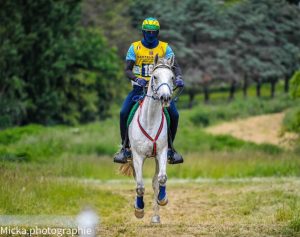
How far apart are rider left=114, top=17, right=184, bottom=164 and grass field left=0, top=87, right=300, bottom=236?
4.54 feet

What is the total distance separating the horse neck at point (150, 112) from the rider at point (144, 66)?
385 millimetres

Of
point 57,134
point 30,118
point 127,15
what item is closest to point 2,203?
point 57,134

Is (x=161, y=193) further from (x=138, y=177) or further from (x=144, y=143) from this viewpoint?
(x=144, y=143)

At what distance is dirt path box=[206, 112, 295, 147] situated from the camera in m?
44.2

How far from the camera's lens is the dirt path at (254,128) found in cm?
4417

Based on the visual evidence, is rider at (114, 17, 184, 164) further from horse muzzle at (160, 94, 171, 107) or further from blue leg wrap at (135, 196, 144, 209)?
horse muzzle at (160, 94, 171, 107)

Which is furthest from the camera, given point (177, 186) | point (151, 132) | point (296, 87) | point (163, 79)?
point (296, 87)

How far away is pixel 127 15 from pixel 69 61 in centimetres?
1760

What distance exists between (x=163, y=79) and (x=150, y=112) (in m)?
1.01

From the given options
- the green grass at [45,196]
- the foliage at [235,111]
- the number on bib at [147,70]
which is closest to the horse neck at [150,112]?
the number on bib at [147,70]

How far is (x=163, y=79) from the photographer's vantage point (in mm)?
11492

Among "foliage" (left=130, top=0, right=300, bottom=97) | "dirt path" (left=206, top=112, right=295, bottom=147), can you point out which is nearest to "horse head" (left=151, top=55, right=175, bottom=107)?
"dirt path" (left=206, top=112, right=295, bottom=147)

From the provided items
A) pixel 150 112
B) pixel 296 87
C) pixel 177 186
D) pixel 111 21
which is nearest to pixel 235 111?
pixel 111 21

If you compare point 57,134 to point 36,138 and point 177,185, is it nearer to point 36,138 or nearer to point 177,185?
point 36,138
